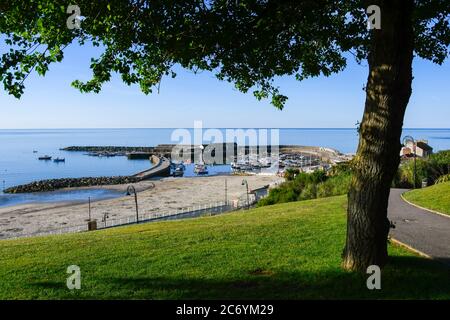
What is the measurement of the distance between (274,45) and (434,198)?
423 inches

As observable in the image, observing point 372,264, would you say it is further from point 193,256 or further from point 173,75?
point 173,75

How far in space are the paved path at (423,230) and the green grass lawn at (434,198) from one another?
54cm

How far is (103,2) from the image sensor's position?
667 centimetres

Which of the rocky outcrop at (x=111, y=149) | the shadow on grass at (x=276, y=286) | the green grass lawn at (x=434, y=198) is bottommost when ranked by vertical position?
the rocky outcrop at (x=111, y=149)

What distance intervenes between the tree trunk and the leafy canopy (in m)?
0.99

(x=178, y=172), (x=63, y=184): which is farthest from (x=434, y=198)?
(x=178, y=172)

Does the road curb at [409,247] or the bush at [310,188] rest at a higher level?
the road curb at [409,247]

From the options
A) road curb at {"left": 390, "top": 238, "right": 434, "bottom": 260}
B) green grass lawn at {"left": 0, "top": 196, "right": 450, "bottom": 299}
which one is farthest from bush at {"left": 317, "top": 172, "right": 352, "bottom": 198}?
road curb at {"left": 390, "top": 238, "right": 434, "bottom": 260}

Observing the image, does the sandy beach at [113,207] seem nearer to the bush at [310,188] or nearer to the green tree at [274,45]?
the bush at [310,188]

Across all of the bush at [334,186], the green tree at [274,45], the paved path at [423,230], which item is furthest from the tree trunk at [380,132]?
the bush at [334,186]

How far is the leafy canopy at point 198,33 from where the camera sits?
6668mm

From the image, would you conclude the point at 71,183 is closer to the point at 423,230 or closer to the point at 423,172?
the point at 423,172

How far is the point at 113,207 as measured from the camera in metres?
40.0

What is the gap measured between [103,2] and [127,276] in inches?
177
